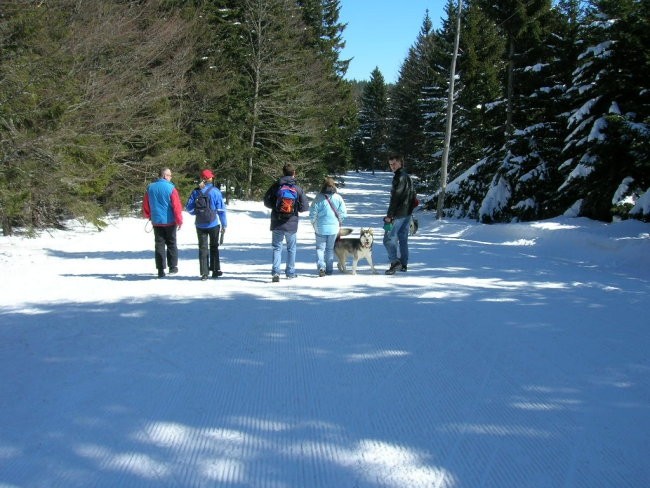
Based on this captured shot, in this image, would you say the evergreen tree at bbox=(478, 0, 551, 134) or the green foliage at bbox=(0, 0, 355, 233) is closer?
the green foliage at bbox=(0, 0, 355, 233)

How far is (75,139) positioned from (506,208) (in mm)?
16412

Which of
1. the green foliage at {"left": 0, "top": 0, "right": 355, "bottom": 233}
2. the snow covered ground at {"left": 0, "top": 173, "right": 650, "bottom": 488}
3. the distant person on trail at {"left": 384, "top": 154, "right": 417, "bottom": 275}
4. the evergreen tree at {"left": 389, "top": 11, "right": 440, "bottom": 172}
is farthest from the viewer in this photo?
the evergreen tree at {"left": 389, "top": 11, "right": 440, "bottom": 172}

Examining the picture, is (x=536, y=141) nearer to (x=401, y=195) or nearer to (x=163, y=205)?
(x=401, y=195)

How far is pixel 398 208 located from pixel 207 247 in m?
3.58

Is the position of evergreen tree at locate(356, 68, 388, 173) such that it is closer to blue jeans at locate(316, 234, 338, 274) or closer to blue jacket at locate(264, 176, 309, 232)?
blue jeans at locate(316, 234, 338, 274)

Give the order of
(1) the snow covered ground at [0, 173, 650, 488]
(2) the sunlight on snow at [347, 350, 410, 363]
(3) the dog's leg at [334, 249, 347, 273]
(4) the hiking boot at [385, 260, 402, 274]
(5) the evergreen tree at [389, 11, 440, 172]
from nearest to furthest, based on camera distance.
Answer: (1) the snow covered ground at [0, 173, 650, 488] < (2) the sunlight on snow at [347, 350, 410, 363] < (4) the hiking boot at [385, 260, 402, 274] < (3) the dog's leg at [334, 249, 347, 273] < (5) the evergreen tree at [389, 11, 440, 172]

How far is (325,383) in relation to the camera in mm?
3982

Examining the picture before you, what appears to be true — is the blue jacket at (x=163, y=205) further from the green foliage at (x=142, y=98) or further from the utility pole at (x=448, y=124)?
the utility pole at (x=448, y=124)

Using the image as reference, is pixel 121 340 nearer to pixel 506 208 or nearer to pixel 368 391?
pixel 368 391

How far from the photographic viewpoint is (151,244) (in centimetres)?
1467

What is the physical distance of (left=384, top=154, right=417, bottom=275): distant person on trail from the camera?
8.77 m

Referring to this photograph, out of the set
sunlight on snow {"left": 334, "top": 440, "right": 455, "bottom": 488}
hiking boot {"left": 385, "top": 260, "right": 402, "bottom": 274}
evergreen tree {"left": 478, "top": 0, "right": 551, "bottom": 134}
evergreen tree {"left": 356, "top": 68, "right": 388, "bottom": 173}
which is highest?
evergreen tree {"left": 356, "top": 68, "right": 388, "bottom": 173}

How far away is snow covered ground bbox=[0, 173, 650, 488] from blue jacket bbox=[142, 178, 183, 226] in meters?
1.26

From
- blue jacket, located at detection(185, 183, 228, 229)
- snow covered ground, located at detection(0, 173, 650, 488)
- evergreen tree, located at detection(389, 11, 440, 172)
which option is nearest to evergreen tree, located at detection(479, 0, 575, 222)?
snow covered ground, located at detection(0, 173, 650, 488)
